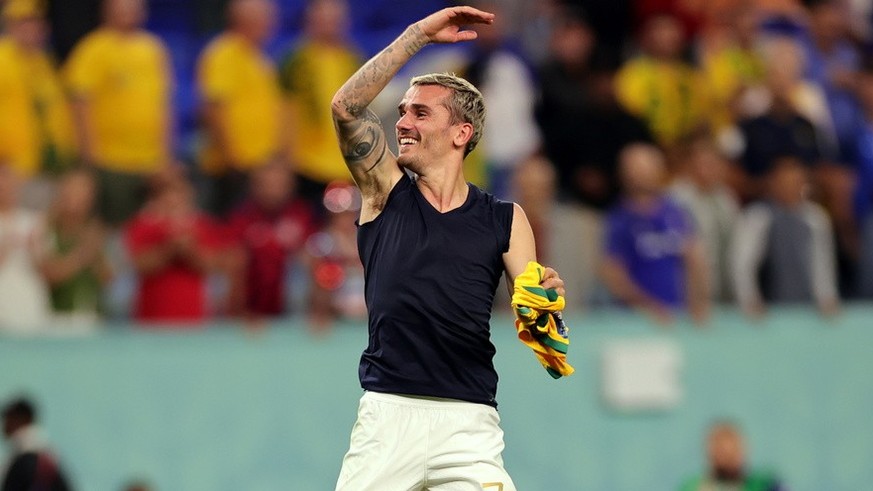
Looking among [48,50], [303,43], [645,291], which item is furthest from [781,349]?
[48,50]

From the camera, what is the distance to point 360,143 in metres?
5.91

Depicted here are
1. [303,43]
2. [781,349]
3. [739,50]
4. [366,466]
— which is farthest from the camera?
[739,50]

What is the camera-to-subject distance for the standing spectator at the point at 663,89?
12.6m

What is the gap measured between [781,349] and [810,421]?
0.61 metres

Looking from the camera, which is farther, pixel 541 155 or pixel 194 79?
pixel 194 79

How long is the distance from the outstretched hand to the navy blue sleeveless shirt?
59cm

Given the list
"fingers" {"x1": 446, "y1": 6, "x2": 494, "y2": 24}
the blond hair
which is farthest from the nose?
"fingers" {"x1": 446, "y1": 6, "x2": 494, "y2": 24}

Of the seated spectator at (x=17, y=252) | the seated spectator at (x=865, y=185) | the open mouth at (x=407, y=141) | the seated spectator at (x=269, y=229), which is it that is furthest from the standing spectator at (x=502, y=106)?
the open mouth at (x=407, y=141)

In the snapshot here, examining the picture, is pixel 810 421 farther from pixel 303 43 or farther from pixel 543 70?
pixel 303 43

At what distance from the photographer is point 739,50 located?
13422mm

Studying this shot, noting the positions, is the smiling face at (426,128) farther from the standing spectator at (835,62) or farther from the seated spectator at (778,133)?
the standing spectator at (835,62)

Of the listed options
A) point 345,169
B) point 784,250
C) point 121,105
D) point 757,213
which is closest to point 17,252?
point 121,105

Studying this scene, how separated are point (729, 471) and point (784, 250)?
6.92 ft

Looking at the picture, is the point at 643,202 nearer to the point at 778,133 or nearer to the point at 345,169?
the point at 778,133
